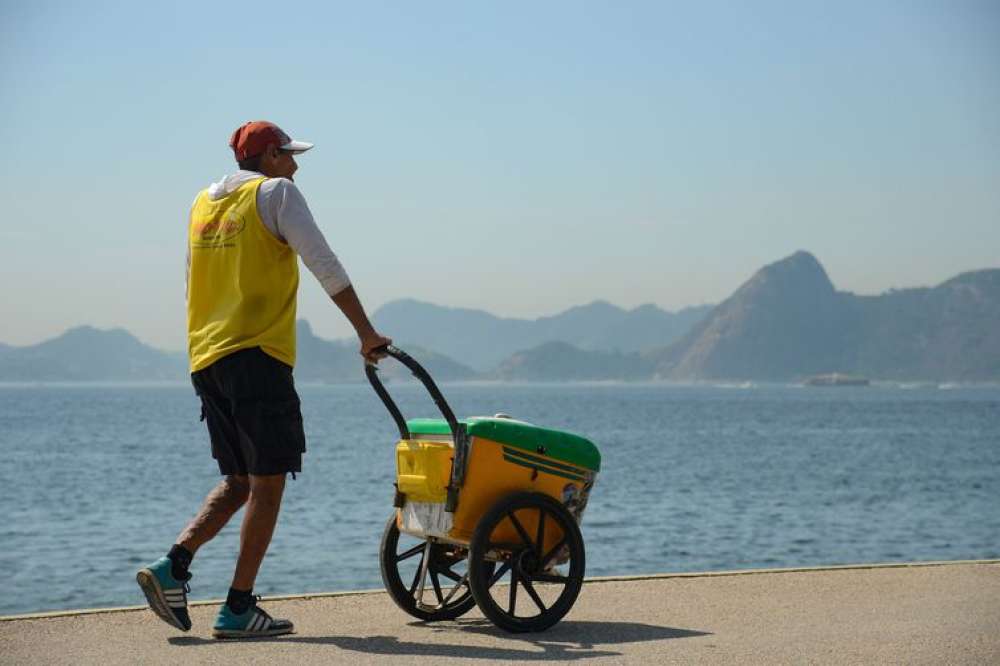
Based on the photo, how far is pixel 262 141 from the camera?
5.56 meters

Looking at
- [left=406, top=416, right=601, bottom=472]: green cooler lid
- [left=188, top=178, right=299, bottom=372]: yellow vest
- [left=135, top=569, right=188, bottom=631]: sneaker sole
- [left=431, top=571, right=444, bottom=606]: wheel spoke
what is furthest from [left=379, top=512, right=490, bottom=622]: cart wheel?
[left=188, top=178, right=299, bottom=372]: yellow vest

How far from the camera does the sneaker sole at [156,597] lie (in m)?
5.34

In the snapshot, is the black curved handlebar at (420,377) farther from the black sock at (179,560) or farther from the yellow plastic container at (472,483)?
the black sock at (179,560)

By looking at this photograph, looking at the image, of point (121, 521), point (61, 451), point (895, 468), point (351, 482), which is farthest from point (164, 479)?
point (895, 468)

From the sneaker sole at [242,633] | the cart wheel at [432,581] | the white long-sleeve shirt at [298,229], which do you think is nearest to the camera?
the white long-sleeve shirt at [298,229]

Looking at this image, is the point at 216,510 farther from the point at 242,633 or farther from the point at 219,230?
the point at 219,230

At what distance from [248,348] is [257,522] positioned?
26.4 inches

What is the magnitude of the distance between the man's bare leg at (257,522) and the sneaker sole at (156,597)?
273 mm

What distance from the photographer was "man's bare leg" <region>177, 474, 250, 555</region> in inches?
216

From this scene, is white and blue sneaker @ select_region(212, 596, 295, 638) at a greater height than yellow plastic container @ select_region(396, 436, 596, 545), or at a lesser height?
lesser

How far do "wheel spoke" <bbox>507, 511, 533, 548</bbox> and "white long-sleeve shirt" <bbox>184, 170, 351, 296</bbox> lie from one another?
1129mm

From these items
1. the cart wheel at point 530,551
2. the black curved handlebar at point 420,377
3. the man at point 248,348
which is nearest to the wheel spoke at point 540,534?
the cart wheel at point 530,551

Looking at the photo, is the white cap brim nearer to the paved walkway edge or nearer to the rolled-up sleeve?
the rolled-up sleeve

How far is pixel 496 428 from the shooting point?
554 cm
